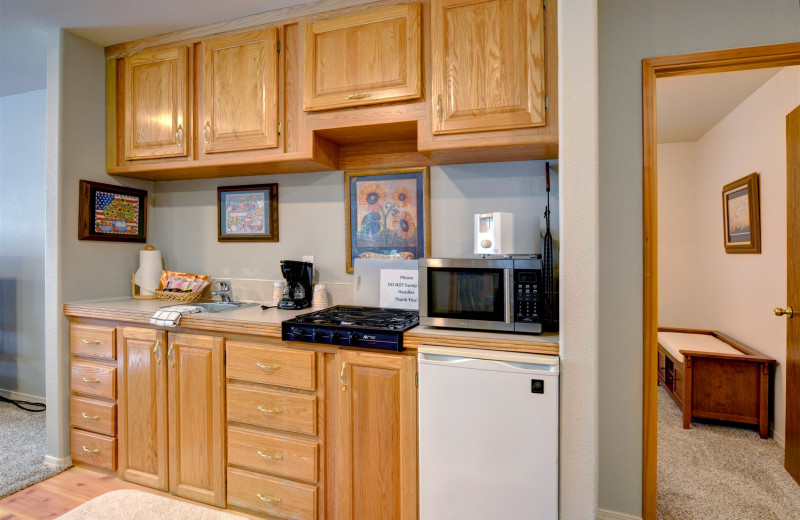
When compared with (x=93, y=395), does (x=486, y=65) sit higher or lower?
higher

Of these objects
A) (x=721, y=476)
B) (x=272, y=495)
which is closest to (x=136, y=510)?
(x=272, y=495)

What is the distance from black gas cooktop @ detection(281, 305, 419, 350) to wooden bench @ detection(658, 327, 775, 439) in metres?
2.38

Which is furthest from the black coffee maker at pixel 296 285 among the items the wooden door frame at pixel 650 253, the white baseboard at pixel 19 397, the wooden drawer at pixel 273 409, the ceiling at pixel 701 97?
the ceiling at pixel 701 97

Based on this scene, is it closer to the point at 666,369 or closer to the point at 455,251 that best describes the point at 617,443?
the point at 455,251

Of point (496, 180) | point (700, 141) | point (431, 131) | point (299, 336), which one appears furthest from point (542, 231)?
point (700, 141)

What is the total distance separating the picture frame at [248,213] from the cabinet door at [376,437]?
1207mm

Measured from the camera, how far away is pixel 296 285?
2.53 metres

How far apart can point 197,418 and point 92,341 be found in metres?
0.83

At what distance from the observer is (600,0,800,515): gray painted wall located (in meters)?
1.98

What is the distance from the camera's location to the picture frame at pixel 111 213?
103 inches

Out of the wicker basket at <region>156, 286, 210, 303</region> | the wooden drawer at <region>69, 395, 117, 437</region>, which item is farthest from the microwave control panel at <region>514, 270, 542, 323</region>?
the wooden drawer at <region>69, 395, 117, 437</region>

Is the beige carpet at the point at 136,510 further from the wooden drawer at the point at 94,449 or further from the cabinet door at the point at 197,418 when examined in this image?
the wooden drawer at the point at 94,449

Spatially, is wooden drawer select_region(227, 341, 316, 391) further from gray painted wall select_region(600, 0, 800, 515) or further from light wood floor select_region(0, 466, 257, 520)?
gray painted wall select_region(600, 0, 800, 515)

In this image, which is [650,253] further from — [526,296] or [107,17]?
[107,17]
